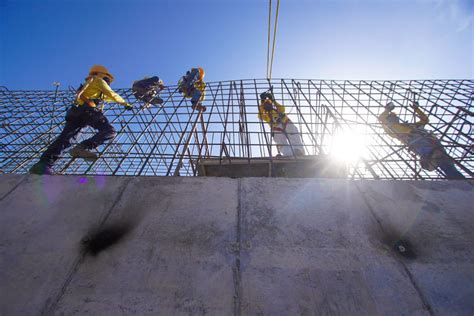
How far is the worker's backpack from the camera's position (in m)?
5.48

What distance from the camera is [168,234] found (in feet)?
5.43

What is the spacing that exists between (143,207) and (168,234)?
400 millimetres

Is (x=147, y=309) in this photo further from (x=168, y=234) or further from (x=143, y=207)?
(x=143, y=207)

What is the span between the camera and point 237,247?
155 cm

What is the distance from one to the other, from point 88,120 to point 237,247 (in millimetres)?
3606

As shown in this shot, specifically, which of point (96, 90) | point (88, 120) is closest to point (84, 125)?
point (88, 120)

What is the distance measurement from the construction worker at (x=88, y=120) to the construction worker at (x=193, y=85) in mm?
2297

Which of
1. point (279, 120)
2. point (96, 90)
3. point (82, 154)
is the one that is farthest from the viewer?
point (279, 120)

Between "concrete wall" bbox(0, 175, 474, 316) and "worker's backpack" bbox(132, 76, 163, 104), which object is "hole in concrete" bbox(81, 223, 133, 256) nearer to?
"concrete wall" bbox(0, 175, 474, 316)

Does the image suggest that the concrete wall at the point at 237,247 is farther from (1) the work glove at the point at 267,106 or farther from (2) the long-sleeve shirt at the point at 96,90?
(1) the work glove at the point at 267,106

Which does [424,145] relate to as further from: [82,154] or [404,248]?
[82,154]

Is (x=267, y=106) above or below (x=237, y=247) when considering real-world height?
above

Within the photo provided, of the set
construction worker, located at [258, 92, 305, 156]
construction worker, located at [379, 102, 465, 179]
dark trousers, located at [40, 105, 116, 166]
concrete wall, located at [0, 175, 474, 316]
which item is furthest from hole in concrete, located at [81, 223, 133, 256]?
construction worker, located at [258, 92, 305, 156]

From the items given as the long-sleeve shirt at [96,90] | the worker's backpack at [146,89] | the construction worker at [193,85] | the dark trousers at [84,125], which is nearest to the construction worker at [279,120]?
the construction worker at [193,85]
